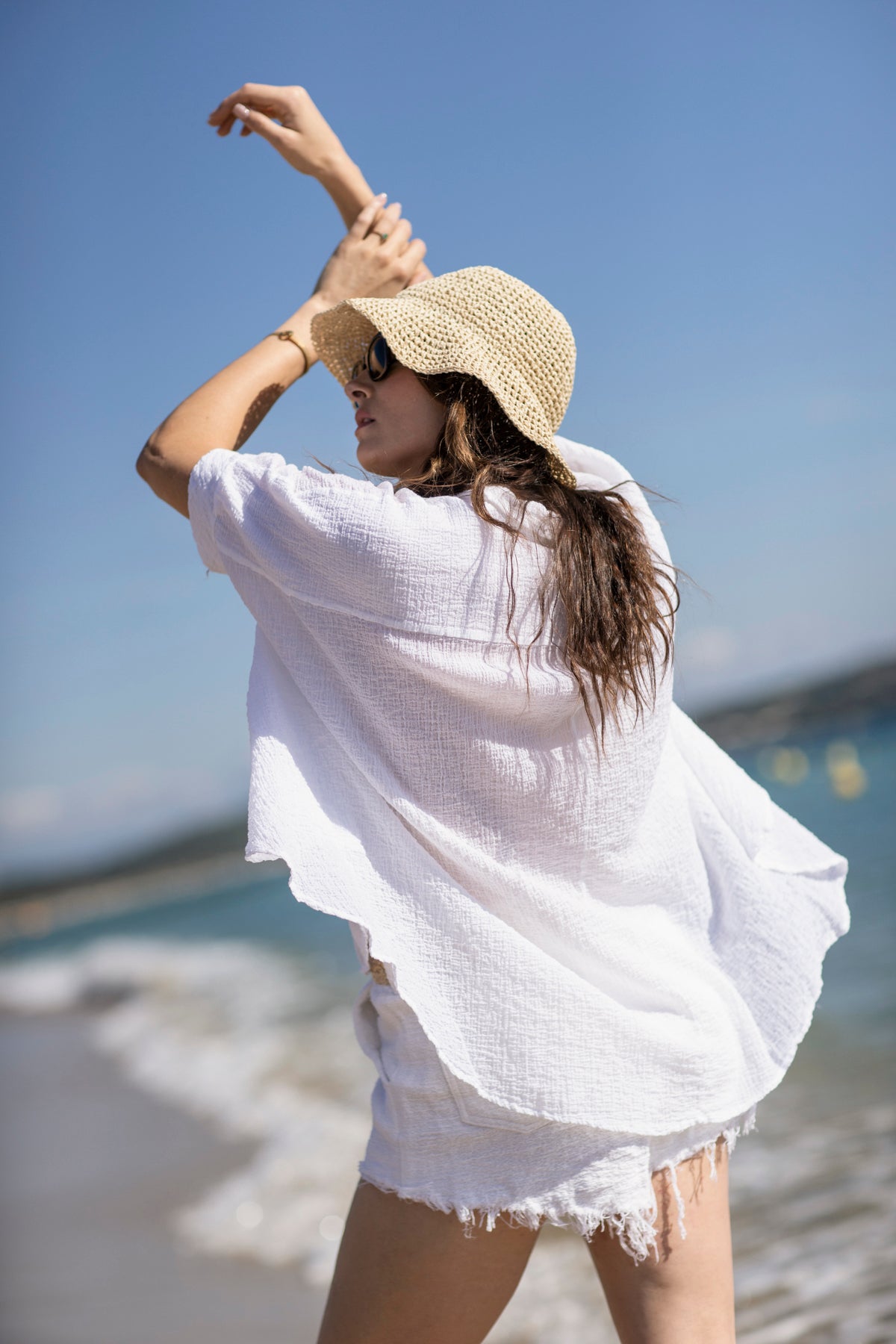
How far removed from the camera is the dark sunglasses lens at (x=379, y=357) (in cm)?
131

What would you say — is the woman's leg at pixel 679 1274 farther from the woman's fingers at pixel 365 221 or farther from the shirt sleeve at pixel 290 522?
the woman's fingers at pixel 365 221

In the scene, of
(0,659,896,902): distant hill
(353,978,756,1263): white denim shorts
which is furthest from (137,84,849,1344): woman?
(0,659,896,902): distant hill

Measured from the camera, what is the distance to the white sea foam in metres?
2.82

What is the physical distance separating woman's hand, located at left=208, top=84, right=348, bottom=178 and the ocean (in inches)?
107

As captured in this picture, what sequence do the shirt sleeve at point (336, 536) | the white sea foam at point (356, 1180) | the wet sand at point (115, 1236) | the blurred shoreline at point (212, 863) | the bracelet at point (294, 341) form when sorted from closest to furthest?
the shirt sleeve at point (336, 536), the bracelet at point (294, 341), the white sea foam at point (356, 1180), the wet sand at point (115, 1236), the blurred shoreline at point (212, 863)

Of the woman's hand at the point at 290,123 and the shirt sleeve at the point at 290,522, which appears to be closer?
the shirt sleeve at the point at 290,522

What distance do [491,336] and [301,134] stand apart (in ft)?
1.89

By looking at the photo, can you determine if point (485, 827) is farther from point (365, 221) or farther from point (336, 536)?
point (365, 221)

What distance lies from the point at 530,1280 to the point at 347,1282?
6.83 ft

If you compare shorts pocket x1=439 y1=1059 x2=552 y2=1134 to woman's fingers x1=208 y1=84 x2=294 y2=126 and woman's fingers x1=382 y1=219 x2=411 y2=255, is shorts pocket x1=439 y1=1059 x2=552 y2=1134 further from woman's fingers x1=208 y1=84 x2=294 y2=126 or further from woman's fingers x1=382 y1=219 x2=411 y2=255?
woman's fingers x1=208 y1=84 x2=294 y2=126

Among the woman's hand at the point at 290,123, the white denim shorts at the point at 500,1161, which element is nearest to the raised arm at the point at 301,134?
the woman's hand at the point at 290,123

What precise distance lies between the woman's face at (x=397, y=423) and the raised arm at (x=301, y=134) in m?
0.35

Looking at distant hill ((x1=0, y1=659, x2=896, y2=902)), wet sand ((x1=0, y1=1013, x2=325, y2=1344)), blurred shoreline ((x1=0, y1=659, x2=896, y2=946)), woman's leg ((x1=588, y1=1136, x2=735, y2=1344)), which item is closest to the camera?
woman's leg ((x1=588, y1=1136, x2=735, y2=1344))

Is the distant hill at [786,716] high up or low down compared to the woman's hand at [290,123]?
down
